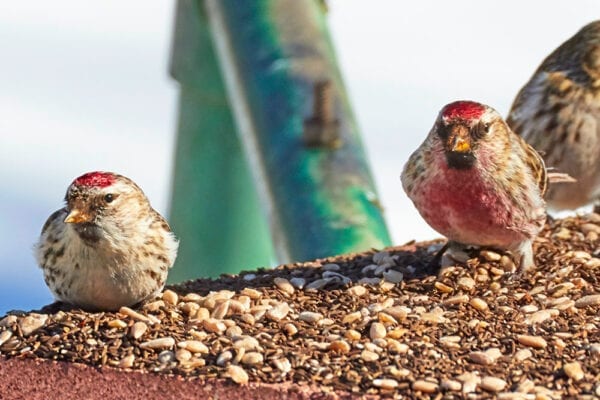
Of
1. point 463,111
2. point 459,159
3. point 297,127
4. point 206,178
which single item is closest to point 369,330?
point 459,159

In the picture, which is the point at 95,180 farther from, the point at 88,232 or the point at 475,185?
the point at 475,185

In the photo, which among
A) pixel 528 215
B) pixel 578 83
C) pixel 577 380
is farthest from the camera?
pixel 578 83

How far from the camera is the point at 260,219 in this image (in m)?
10.3

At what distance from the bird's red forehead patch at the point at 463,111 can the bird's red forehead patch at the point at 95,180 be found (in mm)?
1318

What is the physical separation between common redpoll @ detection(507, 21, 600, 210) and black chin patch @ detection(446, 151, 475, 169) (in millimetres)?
1599

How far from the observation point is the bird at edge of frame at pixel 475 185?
19.6 feet

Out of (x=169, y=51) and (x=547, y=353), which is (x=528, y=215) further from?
(x=169, y=51)

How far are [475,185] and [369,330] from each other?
3.29ft

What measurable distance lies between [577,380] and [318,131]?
3676mm

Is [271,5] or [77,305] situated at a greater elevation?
[271,5]

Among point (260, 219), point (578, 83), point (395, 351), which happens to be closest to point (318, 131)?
point (578, 83)

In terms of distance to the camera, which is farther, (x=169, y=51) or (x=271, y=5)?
(x=169, y=51)

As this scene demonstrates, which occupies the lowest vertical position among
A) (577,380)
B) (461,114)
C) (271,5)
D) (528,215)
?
(577,380)

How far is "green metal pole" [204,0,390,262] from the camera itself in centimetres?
806
